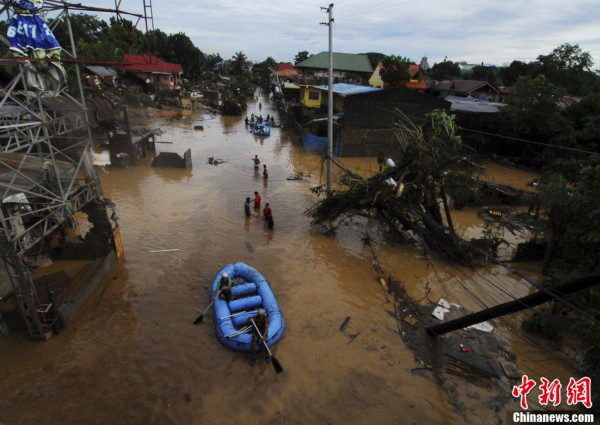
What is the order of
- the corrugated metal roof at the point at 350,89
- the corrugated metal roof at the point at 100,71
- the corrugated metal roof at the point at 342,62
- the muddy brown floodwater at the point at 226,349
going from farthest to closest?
the corrugated metal roof at the point at 342,62 → the corrugated metal roof at the point at 100,71 → the corrugated metal roof at the point at 350,89 → the muddy brown floodwater at the point at 226,349

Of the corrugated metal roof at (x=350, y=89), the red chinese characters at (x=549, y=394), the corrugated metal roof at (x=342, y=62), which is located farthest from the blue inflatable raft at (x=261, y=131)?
the red chinese characters at (x=549, y=394)

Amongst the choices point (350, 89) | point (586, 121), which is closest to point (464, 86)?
point (350, 89)

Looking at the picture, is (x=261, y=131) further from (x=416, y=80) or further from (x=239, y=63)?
(x=239, y=63)

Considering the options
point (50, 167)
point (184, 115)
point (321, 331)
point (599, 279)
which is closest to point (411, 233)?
point (321, 331)

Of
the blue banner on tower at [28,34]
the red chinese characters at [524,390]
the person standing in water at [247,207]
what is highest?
the blue banner on tower at [28,34]

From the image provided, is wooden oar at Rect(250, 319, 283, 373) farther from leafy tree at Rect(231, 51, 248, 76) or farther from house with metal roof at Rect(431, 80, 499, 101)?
leafy tree at Rect(231, 51, 248, 76)

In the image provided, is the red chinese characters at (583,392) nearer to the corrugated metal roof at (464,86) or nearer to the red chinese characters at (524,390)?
the red chinese characters at (524,390)
